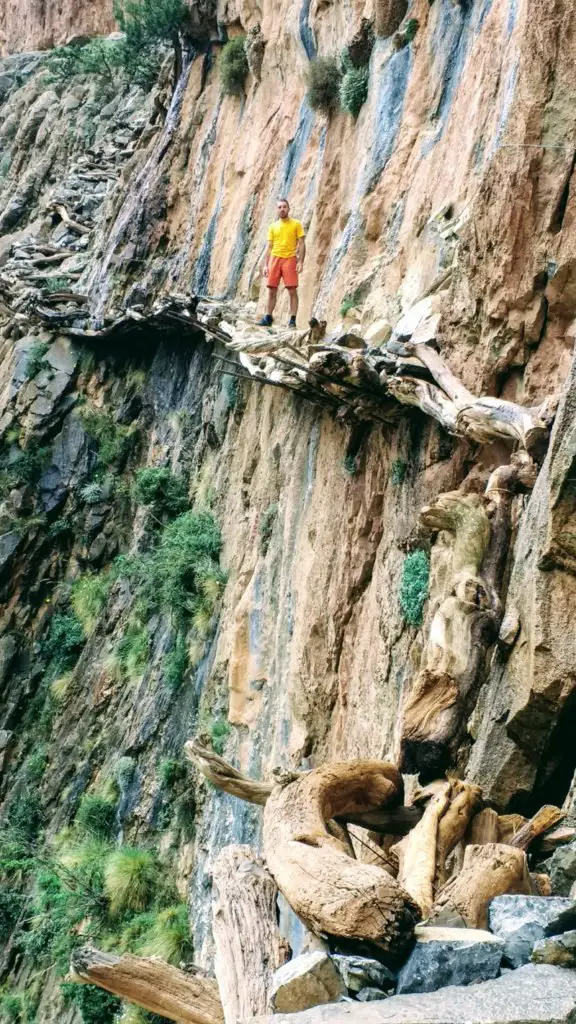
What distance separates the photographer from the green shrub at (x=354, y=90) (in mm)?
14672

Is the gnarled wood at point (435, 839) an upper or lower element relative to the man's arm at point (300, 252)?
lower

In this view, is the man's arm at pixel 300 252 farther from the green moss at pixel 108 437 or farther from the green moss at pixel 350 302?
the green moss at pixel 108 437

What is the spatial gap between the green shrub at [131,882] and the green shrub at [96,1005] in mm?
1178

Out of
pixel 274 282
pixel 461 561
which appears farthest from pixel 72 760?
pixel 461 561

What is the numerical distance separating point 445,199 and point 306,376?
2395mm

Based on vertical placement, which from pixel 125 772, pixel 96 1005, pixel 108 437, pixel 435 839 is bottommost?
pixel 96 1005

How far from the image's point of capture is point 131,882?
540 inches

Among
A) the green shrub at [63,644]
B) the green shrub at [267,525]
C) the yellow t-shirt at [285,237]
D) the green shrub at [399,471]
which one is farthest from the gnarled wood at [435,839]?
the green shrub at [63,644]

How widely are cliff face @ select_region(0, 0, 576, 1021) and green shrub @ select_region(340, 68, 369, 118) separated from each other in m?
0.30

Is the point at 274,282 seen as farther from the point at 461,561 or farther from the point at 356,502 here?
the point at 461,561

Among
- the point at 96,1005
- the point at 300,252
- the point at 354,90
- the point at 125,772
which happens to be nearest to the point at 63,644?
the point at 125,772

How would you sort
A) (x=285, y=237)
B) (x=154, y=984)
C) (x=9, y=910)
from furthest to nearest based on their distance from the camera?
(x=9, y=910) < (x=285, y=237) < (x=154, y=984)

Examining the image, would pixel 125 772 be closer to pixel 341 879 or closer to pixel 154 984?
pixel 154 984

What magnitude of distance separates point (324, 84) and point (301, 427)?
21.0ft
